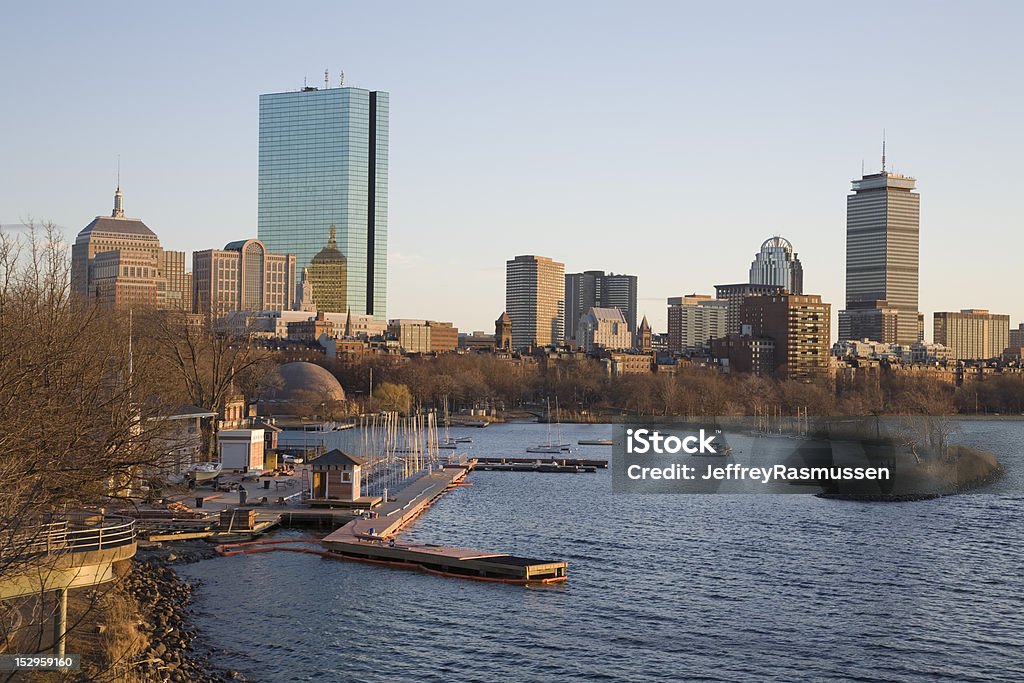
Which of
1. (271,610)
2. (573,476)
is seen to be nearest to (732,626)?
(271,610)

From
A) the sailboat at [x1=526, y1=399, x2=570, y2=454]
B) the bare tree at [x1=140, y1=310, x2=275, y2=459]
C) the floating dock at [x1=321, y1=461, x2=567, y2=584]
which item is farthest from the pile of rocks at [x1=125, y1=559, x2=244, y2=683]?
the sailboat at [x1=526, y1=399, x2=570, y2=454]

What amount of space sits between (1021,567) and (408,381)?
134 metres

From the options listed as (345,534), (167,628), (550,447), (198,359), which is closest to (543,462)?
(550,447)

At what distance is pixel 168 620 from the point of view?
34344 mm

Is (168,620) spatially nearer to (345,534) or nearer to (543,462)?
(345,534)

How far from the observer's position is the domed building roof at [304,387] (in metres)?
154

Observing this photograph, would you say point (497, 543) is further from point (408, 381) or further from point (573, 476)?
point (408, 381)

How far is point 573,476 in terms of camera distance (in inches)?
3332

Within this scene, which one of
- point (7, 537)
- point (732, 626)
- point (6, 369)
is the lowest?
point (732, 626)

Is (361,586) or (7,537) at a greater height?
(7,537)

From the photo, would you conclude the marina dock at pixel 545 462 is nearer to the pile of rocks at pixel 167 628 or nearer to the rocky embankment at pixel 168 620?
the rocky embankment at pixel 168 620

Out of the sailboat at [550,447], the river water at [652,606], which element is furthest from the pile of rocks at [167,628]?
the sailboat at [550,447]

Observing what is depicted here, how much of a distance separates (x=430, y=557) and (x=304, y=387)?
380ft

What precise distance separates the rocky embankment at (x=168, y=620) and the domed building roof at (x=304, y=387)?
346 ft
